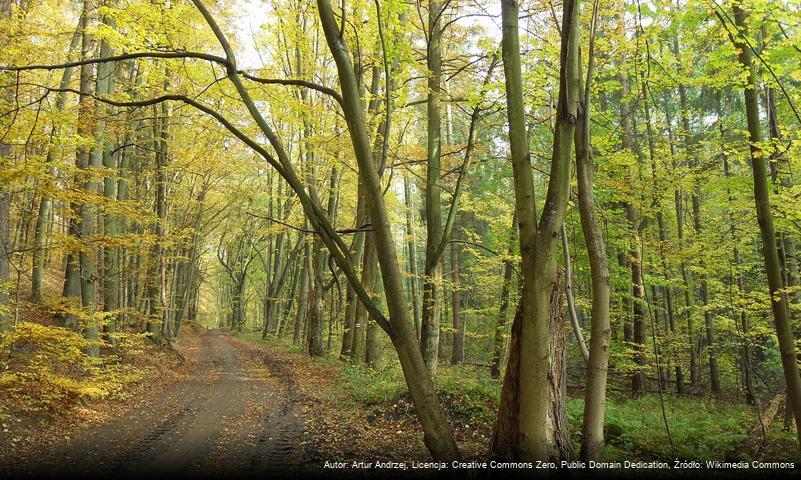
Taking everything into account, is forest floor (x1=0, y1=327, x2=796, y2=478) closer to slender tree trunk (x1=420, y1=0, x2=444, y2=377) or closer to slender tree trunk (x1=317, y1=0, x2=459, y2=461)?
slender tree trunk (x1=420, y1=0, x2=444, y2=377)

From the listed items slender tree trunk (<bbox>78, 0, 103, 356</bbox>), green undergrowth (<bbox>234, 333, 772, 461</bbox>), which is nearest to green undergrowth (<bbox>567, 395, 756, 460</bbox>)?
green undergrowth (<bbox>234, 333, 772, 461</bbox>)

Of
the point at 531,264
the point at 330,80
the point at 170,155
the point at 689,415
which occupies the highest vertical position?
the point at 330,80

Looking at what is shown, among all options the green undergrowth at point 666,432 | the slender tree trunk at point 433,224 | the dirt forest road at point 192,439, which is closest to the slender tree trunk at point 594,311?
the green undergrowth at point 666,432

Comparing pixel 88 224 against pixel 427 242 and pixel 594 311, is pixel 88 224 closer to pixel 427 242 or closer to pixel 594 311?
pixel 427 242

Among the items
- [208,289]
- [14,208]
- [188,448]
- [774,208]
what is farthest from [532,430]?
[208,289]

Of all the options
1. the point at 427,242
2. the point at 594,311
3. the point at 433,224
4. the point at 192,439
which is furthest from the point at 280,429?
the point at 594,311

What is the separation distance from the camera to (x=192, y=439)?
24.0 feet

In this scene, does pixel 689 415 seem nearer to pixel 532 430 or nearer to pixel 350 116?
pixel 532 430

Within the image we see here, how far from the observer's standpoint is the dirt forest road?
577cm

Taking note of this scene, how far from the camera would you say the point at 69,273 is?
10.7 metres

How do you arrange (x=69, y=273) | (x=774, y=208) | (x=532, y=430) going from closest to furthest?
1. (x=532, y=430)
2. (x=774, y=208)
3. (x=69, y=273)

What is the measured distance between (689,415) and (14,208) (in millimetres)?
21998

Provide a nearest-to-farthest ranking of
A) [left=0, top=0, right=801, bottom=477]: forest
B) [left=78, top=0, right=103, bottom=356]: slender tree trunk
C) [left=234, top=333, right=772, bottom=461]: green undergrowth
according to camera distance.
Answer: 1. [left=0, top=0, right=801, bottom=477]: forest
2. [left=234, top=333, right=772, bottom=461]: green undergrowth
3. [left=78, top=0, right=103, bottom=356]: slender tree trunk

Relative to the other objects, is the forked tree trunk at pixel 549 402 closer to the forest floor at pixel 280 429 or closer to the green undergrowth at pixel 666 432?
the forest floor at pixel 280 429
